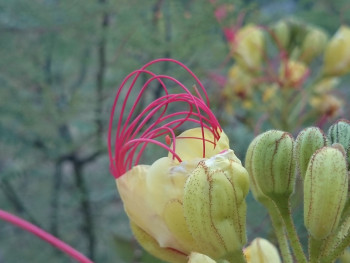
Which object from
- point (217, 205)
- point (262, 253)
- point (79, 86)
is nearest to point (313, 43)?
point (79, 86)

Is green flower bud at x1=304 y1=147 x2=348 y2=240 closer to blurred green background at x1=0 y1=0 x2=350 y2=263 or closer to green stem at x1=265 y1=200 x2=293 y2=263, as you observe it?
green stem at x1=265 y1=200 x2=293 y2=263

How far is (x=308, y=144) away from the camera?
71 centimetres

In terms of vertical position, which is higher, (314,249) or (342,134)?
(342,134)

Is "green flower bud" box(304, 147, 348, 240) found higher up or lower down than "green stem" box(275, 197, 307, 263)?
higher up

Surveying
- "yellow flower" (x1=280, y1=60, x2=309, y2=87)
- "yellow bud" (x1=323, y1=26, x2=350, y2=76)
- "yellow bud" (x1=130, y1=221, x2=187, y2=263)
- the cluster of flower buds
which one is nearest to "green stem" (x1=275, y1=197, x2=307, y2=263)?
the cluster of flower buds

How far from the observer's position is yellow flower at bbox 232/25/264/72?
1.71m

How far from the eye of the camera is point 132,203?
719mm

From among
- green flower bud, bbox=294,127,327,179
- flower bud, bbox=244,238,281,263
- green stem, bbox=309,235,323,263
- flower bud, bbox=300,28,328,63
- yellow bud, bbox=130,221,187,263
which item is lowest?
flower bud, bbox=244,238,281,263

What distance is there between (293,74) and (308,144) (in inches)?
37.0

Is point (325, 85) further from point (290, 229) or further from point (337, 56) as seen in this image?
point (290, 229)

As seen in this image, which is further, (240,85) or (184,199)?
(240,85)

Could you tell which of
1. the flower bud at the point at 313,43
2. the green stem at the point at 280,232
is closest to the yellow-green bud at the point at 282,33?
the flower bud at the point at 313,43

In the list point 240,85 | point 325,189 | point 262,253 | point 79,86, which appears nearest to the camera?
point 325,189

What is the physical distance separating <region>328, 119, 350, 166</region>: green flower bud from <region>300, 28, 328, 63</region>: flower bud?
939 mm
